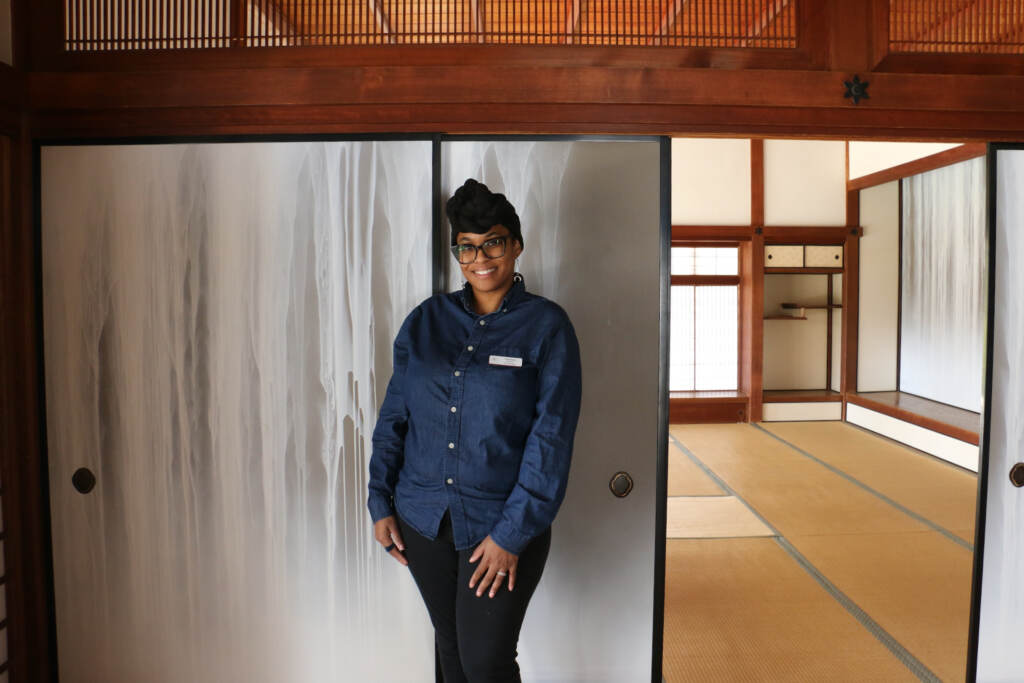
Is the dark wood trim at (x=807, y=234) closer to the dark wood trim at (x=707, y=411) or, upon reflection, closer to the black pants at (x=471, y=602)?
the dark wood trim at (x=707, y=411)

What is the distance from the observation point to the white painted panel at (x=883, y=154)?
18.9ft

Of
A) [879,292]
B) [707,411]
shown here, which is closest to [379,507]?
[707,411]

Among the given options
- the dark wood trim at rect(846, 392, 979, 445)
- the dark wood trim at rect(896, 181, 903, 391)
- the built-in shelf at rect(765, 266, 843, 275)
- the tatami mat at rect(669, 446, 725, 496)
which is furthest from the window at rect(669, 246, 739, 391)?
the tatami mat at rect(669, 446, 725, 496)

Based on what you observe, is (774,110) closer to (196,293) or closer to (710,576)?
(196,293)

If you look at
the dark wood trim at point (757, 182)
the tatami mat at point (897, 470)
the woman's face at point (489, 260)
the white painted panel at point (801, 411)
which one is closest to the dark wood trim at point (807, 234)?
the dark wood trim at point (757, 182)

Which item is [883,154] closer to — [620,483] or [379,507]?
[620,483]

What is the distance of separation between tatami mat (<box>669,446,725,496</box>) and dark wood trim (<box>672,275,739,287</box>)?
2.61 metres

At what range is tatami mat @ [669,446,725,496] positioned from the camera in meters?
4.57

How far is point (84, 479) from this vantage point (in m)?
2.04

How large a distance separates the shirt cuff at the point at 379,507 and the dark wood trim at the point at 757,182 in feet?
21.6

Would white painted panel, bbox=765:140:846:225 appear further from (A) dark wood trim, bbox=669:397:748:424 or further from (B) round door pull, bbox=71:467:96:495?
(B) round door pull, bbox=71:467:96:495

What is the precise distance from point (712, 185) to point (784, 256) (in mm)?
1191

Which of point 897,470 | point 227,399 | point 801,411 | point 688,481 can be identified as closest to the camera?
point 227,399

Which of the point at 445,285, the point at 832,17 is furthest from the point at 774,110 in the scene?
the point at 445,285
